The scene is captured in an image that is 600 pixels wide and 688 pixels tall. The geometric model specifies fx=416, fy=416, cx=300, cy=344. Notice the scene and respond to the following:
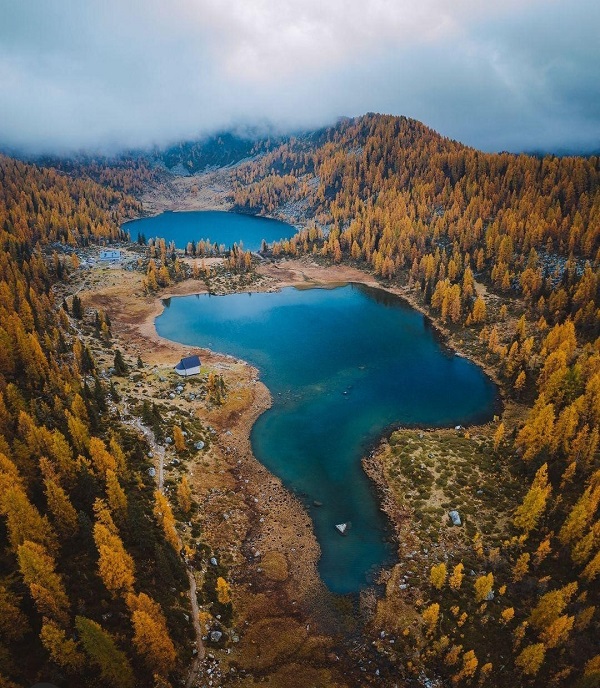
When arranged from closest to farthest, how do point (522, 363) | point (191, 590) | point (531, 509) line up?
point (191, 590) < point (531, 509) < point (522, 363)

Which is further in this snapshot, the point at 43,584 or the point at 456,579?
the point at 456,579

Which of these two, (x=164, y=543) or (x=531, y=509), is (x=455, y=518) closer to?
(x=531, y=509)

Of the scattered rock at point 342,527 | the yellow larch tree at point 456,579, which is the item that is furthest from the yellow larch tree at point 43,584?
the yellow larch tree at point 456,579

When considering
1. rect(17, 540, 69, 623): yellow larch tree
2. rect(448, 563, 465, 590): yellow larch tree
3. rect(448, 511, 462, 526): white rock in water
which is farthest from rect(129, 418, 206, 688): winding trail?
rect(448, 511, 462, 526): white rock in water

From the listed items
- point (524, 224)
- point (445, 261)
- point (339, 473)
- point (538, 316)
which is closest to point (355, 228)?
point (445, 261)

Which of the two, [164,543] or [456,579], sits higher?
[456,579]

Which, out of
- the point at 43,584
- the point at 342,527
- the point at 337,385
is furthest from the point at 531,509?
the point at 43,584

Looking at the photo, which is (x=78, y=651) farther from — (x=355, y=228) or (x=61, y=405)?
(x=355, y=228)
